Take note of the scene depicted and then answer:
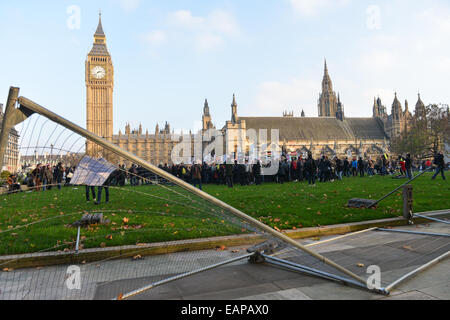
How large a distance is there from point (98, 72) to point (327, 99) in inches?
3143

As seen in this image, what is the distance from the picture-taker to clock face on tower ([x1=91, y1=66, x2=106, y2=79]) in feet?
308

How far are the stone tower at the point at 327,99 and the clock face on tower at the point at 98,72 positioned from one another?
7701 cm

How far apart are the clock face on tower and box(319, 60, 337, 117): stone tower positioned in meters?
77.0

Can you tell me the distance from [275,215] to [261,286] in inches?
169

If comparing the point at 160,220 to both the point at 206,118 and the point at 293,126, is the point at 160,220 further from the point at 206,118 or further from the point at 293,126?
the point at 206,118

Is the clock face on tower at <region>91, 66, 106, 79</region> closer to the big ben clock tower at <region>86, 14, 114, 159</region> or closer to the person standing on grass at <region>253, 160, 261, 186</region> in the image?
the big ben clock tower at <region>86, 14, 114, 159</region>

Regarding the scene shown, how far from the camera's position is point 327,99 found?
340ft

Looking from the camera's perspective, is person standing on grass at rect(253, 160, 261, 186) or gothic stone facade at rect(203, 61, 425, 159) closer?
person standing on grass at rect(253, 160, 261, 186)

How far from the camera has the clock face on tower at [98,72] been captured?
94000mm

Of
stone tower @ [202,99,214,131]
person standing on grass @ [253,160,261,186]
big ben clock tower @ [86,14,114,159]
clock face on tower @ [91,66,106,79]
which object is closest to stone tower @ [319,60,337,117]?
stone tower @ [202,99,214,131]

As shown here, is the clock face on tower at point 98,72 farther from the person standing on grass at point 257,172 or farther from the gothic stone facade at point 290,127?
the person standing on grass at point 257,172

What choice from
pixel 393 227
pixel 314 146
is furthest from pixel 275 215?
pixel 314 146

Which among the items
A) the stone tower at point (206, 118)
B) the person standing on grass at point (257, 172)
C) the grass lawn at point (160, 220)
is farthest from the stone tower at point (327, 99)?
the grass lawn at point (160, 220)

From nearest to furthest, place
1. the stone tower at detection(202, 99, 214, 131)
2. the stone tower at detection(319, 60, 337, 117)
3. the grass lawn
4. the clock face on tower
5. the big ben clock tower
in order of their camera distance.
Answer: the grass lawn < the big ben clock tower < the clock face on tower < the stone tower at detection(319, 60, 337, 117) < the stone tower at detection(202, 99, 214, 131)
